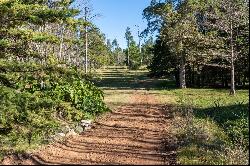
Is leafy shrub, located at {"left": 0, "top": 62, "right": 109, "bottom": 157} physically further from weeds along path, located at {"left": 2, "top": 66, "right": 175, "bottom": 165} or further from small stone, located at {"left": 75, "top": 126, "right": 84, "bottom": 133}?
small stone, located at {"left": 75, "top": 126, "right": 84, "bottom": 133}

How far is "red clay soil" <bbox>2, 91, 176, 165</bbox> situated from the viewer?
13.9m

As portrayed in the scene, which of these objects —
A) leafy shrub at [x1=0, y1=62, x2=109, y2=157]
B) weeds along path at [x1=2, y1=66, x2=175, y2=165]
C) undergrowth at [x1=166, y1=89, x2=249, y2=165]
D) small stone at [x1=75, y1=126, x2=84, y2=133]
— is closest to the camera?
undergrowth at [x1=166, y1=89, x2=249, y2=165]

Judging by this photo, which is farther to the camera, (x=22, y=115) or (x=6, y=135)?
(x=6, y=135)

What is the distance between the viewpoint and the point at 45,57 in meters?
17.2

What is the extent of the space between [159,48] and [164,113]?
31.2m

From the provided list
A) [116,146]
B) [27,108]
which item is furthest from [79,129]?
[27,108]

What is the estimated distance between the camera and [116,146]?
16.3 metres

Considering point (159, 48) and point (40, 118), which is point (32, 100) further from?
point (159, 48)

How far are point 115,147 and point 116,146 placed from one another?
→ 0.62 feet

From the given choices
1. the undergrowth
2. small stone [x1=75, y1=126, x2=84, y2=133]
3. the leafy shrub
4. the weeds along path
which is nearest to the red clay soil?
the weeds along path

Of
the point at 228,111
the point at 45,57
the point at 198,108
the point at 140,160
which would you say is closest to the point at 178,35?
the point at 198,108

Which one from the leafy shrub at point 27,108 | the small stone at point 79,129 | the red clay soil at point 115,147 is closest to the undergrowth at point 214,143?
the red clay soil at point 115,147

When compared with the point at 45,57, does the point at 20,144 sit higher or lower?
lower

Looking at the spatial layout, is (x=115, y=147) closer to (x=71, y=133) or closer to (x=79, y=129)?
(x=71, y=133)
